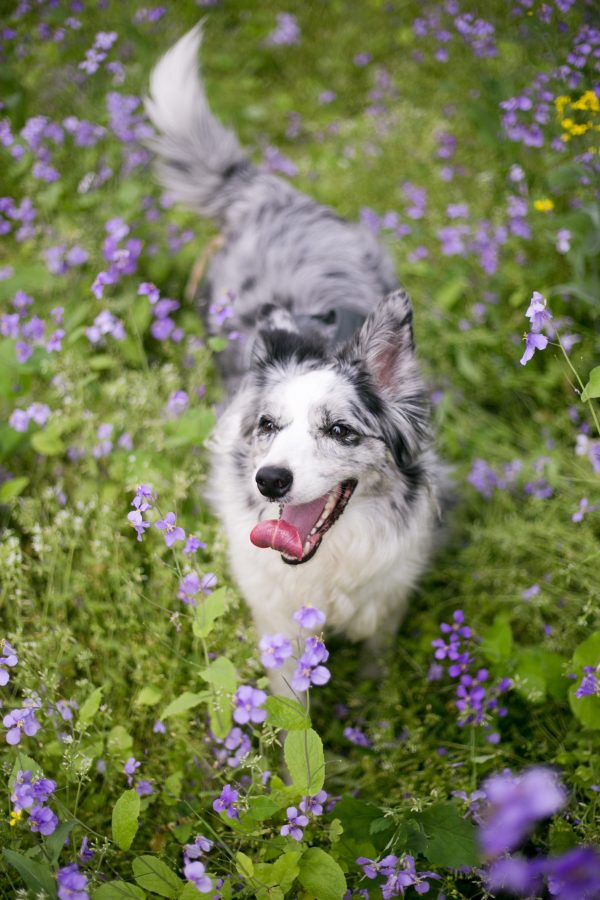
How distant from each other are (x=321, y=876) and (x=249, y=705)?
0.50 meters

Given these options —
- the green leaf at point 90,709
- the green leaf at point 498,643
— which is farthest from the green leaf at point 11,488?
the green leaf at point 498,643

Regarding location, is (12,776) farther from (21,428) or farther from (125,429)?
(125,429)

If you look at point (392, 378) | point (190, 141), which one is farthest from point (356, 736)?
point (190, 141)

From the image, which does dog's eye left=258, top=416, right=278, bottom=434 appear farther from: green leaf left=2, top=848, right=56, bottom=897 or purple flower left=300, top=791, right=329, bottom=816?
green leaf left=2, top=848, right=56, bottom=897

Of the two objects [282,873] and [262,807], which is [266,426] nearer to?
[262,807]

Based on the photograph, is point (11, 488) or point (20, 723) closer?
→ point (20, 723)

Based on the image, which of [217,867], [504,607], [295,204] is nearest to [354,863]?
[217,867]

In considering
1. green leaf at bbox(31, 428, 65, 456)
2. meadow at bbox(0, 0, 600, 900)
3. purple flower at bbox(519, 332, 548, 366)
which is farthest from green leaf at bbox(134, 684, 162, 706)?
purple flower at bbox(519, 332, 548, 366)

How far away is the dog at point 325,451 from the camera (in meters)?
2.19

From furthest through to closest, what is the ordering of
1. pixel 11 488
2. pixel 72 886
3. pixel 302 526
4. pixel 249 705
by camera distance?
pixel 11 488 → pixel 302 526 → pixel 249 705 → pixel 72 886

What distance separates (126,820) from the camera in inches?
65.0

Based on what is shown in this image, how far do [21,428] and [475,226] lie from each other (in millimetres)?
2828

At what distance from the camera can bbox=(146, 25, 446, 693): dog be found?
7.19ft

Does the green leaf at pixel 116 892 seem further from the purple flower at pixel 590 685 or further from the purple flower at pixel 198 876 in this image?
the purple flower at pixel 590 685
